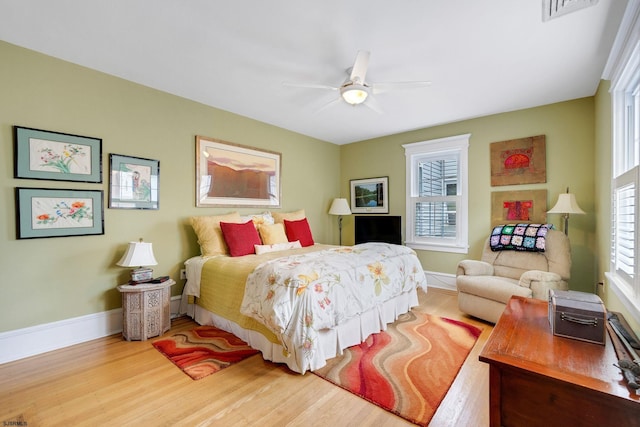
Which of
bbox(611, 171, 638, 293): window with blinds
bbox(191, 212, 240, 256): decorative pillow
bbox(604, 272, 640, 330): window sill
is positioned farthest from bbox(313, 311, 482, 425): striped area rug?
bbox(191, 212, 240, 256): decorative pillow

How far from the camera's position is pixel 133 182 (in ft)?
9.46

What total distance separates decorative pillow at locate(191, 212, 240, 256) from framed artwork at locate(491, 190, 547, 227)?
3.58 m

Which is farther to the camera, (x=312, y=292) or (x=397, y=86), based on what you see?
(x=397, y=86)

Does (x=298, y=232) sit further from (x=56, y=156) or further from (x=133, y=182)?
(x=56, y=156)

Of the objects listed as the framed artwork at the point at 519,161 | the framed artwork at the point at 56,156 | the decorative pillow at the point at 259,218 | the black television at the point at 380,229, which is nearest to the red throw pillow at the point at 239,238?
the decorative pillow at the point at 259,218

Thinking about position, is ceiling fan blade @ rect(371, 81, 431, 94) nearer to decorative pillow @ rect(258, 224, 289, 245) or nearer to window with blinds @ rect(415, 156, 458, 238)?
decorative pillow @ rect(258, 224, 289, 245)

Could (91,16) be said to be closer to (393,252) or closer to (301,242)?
(301,242)

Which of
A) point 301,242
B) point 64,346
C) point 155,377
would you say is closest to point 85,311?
point 64,346

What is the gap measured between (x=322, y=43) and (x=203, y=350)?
2.74 metres

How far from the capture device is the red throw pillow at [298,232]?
3863 millimetres

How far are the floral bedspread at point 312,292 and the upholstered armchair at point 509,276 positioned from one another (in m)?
0.87

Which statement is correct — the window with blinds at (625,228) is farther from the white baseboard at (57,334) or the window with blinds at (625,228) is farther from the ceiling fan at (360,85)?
the white baseboard at (57,334)

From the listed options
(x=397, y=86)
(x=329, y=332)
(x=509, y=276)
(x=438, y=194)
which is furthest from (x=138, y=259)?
(x=438, y=194)

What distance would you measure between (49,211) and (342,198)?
13.5 ft
